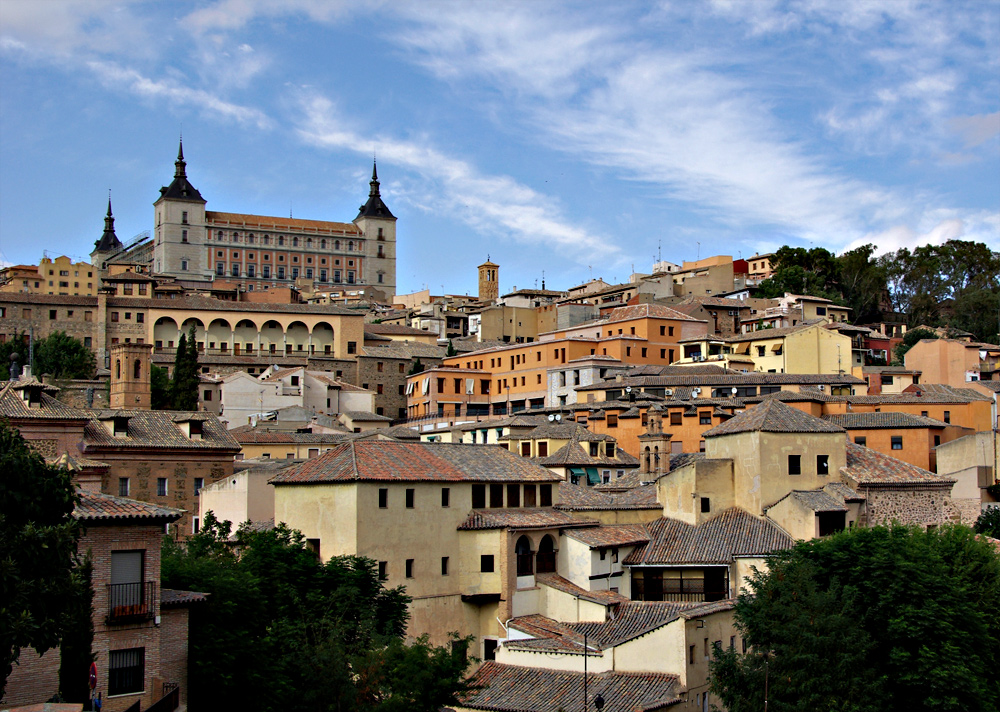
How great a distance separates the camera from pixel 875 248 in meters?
107

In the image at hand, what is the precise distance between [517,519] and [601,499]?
17.4ft

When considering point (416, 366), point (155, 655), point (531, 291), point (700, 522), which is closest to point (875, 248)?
point (531, 291)

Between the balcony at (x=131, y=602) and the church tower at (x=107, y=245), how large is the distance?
149 meters

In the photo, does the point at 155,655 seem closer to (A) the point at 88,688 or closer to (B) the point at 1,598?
(A) the point at 88,688

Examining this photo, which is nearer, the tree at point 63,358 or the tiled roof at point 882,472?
the tiled roof at point 882,472

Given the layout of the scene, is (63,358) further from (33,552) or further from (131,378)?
(33,552)

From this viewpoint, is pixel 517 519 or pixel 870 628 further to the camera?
pixel 517 519

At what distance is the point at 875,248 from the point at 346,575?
284 feet

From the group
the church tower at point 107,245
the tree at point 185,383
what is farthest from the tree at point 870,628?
the church tower at point 107,245

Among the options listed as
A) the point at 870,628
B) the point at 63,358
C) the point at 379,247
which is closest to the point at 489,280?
the point at 379,247

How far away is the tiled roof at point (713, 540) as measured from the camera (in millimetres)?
36344

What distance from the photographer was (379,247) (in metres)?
153

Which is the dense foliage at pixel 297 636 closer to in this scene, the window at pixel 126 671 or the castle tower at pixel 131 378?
the window at pixel 126 671

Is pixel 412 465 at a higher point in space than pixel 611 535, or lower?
higher
